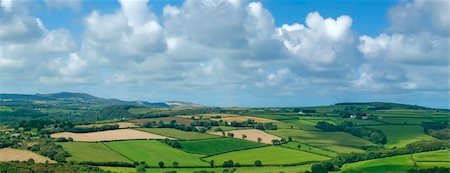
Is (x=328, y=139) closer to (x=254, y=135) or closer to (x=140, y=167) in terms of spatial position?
(x=254, y=135)

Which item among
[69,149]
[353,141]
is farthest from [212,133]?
[69,149]

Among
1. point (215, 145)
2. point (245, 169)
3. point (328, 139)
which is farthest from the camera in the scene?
point (328, 139)

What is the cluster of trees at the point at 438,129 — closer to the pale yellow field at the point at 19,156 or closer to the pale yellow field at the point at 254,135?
the pale yellow field at the point at 254,135

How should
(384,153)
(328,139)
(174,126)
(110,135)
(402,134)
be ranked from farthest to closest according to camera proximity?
(174,126), (402,134), (328,139), (110,135), (384,153)

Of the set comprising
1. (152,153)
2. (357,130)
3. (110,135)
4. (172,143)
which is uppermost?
(357,130)

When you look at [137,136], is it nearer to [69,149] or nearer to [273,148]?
[69,149]

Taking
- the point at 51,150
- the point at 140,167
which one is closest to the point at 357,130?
the point at 140,167

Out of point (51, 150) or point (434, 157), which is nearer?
point (434, 157)

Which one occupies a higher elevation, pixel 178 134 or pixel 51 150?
pixel 178 134
